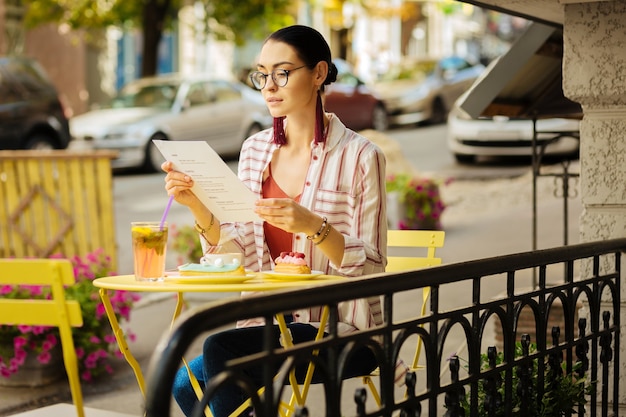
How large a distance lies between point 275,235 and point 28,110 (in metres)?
13.7

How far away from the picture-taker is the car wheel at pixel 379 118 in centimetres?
2519

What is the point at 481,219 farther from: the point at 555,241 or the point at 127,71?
the point at 127,71

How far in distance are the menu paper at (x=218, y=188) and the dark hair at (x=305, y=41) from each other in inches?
20.1

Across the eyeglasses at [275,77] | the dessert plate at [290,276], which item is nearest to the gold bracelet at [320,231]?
the dessert plate at [290,276]

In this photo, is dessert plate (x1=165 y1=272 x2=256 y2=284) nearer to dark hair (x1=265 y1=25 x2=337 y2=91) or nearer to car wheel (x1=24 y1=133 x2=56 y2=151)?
dark hair (x1=265 y1=25 x2=337 y2=91)

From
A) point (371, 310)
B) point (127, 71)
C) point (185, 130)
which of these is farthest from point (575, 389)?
point (127, 71)

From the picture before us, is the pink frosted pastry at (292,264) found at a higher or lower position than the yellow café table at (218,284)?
higher

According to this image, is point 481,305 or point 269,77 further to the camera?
point 269,77

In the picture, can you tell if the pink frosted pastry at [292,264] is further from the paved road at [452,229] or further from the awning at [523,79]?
the awning at [523,79]

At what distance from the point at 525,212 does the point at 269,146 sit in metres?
9.50

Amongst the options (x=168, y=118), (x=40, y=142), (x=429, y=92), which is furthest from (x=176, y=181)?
(x=429, y=92)

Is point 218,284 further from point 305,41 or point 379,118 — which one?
point 379,118

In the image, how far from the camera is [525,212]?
13312 millimetres

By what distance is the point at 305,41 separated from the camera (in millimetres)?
3961
